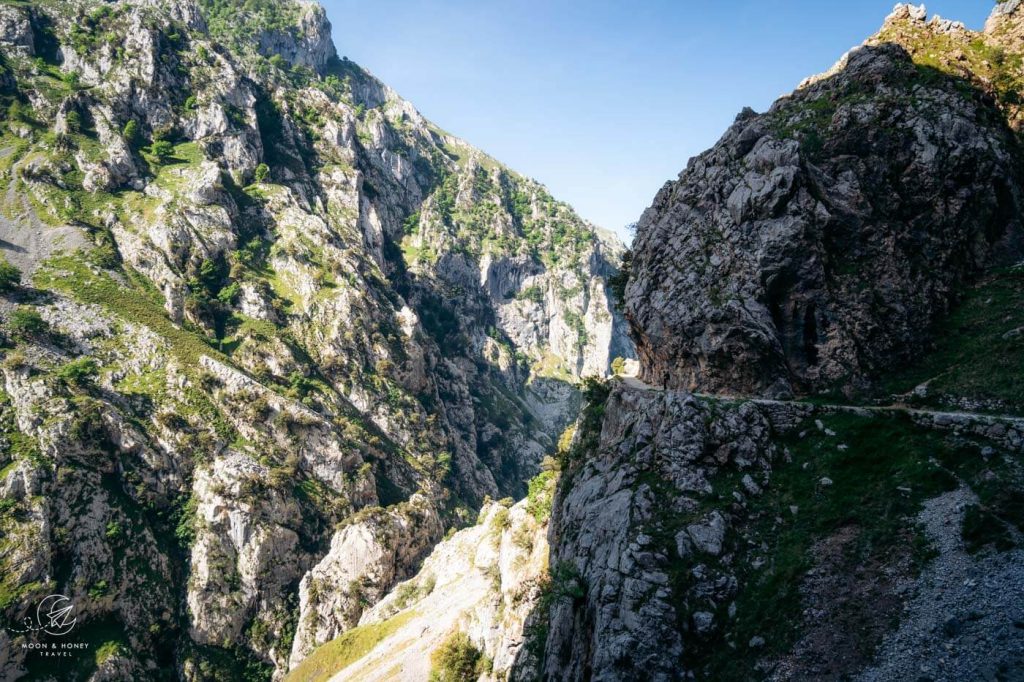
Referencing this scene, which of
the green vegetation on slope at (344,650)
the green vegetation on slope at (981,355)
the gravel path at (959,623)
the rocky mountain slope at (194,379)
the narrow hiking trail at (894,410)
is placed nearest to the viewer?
the gravel path at (959,623)

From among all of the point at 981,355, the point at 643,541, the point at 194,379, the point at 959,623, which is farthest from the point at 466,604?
the point at 194,379

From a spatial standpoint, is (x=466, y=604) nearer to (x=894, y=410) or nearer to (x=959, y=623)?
(x=894, y=410)

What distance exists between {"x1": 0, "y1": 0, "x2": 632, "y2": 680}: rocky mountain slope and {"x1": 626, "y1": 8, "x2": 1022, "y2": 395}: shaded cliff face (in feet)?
214

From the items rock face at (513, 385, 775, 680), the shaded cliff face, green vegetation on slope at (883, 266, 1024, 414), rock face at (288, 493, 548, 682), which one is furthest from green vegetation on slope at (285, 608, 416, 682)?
green vegetation on slope at (883, 266, 1024, 414)

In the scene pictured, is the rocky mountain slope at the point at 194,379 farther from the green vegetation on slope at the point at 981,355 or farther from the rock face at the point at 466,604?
the green vegetation on slope at the point at 981,355

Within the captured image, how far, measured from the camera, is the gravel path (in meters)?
17.0

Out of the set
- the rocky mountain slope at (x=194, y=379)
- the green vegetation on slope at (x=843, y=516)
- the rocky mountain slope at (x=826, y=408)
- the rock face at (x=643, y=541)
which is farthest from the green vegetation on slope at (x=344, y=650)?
the green vegetation on slope at (x=843, y=516)

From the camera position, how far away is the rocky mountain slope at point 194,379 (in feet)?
232

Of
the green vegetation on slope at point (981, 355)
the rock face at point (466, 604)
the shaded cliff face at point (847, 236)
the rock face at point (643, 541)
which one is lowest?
the rock face at point (466, 604)

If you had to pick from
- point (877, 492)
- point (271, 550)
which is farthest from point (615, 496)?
point (271, 550)

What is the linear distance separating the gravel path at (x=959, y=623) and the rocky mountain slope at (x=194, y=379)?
238ft

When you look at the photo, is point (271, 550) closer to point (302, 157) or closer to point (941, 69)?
point (941, 69)

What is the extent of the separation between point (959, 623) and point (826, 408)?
17062mm

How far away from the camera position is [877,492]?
2645cm
